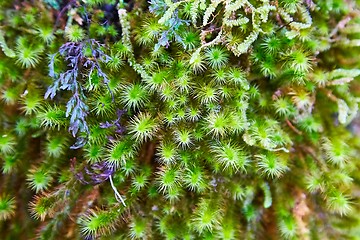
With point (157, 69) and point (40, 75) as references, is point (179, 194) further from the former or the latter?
point (40, 75)

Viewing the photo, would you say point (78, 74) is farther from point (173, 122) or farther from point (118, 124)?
point (173, 122)

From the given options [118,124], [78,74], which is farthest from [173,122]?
[78,74]

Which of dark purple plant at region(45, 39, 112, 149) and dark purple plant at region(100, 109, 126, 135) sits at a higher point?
dark purple plant at region(45, 39, 112, 149)

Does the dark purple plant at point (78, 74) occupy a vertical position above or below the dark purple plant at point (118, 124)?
above

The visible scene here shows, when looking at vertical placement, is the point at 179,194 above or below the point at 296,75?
below

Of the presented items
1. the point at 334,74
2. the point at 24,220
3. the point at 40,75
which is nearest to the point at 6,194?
the point at 24,220
